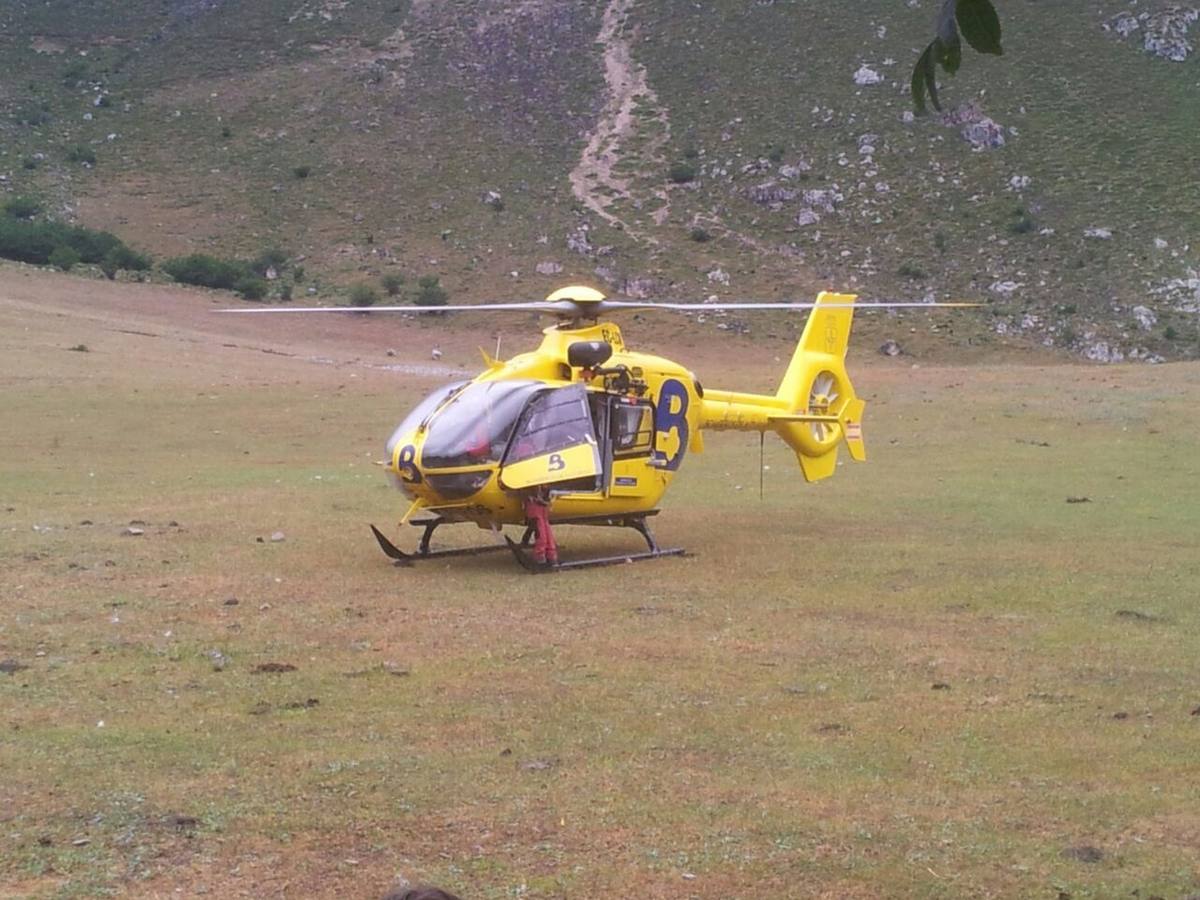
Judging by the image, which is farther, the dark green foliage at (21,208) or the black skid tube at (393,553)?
the dark green foliage at (21,208)

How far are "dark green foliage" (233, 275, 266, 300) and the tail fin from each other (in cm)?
3125

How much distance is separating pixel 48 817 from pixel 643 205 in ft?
158

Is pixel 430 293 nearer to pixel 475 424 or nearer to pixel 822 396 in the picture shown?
pixel 822 396

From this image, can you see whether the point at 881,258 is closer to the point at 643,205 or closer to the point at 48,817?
the point at 643,205

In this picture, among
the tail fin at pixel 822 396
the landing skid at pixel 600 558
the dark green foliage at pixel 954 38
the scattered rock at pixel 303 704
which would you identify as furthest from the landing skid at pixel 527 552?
the dark green foliage at pixel 954 38

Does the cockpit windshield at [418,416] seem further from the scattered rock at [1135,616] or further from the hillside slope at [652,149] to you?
the hillside slope at [652,149]

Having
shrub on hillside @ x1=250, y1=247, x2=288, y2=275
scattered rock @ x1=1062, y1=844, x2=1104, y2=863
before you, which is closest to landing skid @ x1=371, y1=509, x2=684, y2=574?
scattered rock @ x1=1062, y1=844, x2=1104, y2=863

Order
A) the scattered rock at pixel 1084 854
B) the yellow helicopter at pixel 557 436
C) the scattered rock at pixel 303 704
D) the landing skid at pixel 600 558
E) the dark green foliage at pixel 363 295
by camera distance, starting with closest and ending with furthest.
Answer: the scattered rock at pixel 1084 854 → the scattered rock at pixel 303 704 → the yellow helicopter at pixel 557 436 → the landing skid at pixel 600 558 → the dark green foliage at pixel 363 295

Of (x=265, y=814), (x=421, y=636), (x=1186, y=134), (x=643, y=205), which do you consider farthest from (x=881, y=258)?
(x=265, y=814)

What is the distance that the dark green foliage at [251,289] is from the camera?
149ft

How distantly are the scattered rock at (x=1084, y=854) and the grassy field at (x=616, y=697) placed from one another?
2cm

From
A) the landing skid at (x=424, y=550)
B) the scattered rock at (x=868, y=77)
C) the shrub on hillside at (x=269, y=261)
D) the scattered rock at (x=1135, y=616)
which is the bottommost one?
the landing skid at (x=424, y=550)

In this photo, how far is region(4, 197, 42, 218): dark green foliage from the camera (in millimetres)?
50591

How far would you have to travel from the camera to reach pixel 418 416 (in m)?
13.2
